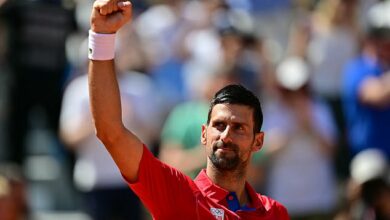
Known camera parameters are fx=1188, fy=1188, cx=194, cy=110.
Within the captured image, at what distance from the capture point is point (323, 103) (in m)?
11.3

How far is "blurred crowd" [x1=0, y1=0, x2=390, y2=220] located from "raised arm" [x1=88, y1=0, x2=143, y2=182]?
13.2 ft

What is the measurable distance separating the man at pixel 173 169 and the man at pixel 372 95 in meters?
5.24

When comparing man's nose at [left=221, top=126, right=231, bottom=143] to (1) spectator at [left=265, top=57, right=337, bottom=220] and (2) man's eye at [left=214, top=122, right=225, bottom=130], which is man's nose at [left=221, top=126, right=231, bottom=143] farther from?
(1) spectator at [left=265, top=57, right=337, bottom=220]

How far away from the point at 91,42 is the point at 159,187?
Result: 2.39 feet

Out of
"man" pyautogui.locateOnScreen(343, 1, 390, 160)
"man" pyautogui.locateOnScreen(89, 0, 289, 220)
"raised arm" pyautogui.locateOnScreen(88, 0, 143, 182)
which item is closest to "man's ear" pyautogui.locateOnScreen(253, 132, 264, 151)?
"man" pyautogui.locateOnScreen(89, 0, 289, 220)

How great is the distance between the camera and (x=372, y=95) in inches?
427

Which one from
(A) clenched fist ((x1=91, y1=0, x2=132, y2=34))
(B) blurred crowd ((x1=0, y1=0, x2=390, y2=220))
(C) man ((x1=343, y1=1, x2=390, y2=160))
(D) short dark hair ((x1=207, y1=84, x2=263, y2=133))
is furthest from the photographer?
(C) man ((x1=343, y1=1, x2=390, y2=160))

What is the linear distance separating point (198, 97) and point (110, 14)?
5.34 metres

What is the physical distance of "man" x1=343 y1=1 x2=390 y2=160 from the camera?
428 inches

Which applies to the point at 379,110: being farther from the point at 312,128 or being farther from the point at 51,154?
the point at 51,154

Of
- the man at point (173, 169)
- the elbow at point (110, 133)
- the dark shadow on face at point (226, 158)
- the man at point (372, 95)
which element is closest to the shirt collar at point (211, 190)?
the man at point (173, 169)

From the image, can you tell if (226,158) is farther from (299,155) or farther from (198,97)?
(198,97)

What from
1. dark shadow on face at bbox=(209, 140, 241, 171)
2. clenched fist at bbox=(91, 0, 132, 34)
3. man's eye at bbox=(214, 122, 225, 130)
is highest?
clenched fist at bbox=(91, 0, 132, 34)


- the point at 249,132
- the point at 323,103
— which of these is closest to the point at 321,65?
the point at 323,103
